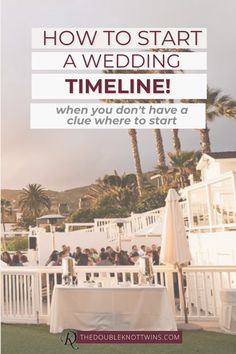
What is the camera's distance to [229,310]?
6.39 metres

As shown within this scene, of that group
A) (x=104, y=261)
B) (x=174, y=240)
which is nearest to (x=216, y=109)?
(x=104, y=261)

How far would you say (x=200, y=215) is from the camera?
10.3 meters

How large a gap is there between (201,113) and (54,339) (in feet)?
9.98

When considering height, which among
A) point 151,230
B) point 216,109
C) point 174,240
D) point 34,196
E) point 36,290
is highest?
point 216,109

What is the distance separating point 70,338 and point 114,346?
51cm

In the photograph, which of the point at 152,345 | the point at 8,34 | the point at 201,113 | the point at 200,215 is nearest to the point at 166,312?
the point at 152,345

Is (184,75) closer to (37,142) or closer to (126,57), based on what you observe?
(126,57)

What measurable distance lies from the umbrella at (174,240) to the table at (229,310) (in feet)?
1.67

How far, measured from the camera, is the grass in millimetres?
5758

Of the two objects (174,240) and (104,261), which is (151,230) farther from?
(174,240)

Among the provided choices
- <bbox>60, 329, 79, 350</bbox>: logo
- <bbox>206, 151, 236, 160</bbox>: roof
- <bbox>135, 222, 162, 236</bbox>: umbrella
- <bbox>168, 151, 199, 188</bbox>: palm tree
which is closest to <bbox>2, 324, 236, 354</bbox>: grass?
<bbox>60, 329, 79, 350</bbox>: logo

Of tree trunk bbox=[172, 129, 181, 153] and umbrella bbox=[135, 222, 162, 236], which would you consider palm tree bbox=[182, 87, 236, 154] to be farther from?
umbrella bbox=[135, 222, 162, 236]

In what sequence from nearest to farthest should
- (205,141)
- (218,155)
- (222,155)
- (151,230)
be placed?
(205,141) → (222,155) → (218,155) → (151,230)

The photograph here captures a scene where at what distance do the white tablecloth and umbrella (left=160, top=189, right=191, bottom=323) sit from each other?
0.57 metres
